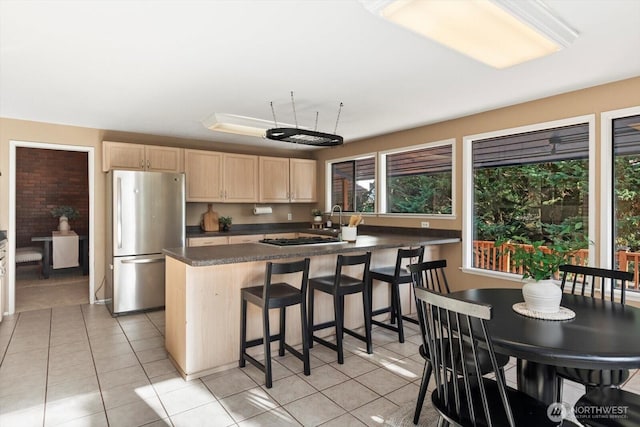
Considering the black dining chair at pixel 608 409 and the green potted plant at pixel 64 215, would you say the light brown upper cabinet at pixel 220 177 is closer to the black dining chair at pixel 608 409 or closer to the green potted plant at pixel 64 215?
the green potted plant at pixel 64 215

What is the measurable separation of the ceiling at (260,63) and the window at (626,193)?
0.47 meters

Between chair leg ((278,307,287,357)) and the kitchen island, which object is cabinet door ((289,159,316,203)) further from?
chair leg ((278,307,287,357))

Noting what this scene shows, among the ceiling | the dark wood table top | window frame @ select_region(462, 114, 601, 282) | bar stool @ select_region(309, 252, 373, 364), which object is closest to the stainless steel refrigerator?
the ceiling

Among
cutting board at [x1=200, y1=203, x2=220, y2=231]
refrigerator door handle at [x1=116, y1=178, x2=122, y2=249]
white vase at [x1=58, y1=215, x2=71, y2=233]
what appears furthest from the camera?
white vase at [x1=58, y1=215, x2=71, y2=233]

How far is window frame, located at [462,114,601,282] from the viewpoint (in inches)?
127

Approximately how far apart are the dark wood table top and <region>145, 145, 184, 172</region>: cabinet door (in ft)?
14.8

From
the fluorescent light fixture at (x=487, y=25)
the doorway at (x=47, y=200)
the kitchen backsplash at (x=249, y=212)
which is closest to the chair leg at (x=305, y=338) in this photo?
the fluorescent light fixture at (x=487, y=25)

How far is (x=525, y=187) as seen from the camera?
3.81 metres

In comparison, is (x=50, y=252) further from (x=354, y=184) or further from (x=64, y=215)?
(x=354, y=184)

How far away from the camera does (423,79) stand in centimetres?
303

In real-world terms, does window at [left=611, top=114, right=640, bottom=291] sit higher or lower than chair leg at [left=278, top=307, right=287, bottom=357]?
higher

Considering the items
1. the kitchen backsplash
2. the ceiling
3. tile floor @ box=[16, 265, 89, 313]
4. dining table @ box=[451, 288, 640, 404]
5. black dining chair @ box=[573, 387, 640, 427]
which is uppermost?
the ceiling

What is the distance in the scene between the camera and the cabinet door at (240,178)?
5590mm

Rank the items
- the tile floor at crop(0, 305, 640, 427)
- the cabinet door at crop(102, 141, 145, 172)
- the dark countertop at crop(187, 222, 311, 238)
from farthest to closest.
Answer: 1. the dark countertop at crop(187, 222, 311, 238)
2. the cabinet door at crop(102, 141, 145, 172)
3. the tile floor at crop(0, 305, 640, 427)
